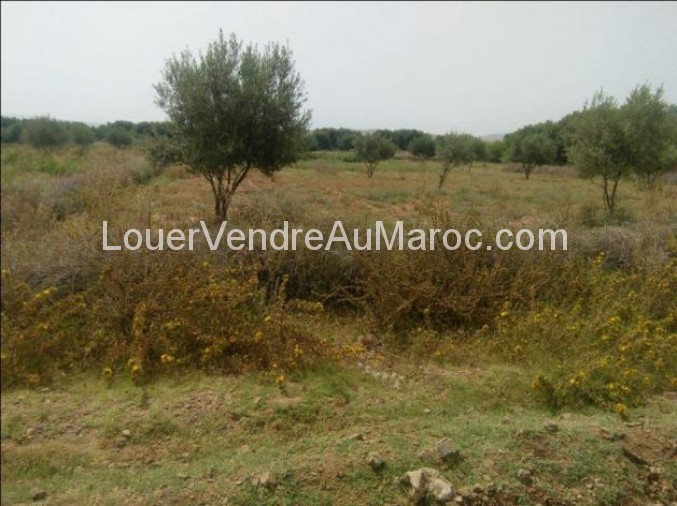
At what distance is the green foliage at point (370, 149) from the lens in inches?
991

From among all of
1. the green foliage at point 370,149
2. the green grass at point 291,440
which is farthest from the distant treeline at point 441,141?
the green grass at point 291,440

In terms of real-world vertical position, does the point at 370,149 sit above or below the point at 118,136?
below

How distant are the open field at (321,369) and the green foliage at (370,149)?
1910 cm

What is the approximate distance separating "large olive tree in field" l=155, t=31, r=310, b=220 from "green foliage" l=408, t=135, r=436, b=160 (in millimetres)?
30830

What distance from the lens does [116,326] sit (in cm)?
391

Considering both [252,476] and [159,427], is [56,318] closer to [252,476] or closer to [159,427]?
[159,427]

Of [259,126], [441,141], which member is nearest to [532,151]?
[441,141]

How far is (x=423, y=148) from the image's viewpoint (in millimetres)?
37969

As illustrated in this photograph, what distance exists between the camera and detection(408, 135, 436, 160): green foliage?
37.9 meters

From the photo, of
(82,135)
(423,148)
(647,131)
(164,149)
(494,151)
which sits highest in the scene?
(494,151)

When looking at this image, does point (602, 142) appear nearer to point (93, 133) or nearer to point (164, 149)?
point (164, 149)

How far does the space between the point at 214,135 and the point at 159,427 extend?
6079mm

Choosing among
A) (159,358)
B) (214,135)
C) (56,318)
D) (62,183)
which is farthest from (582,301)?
(62,183)

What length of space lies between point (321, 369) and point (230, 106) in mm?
5625
